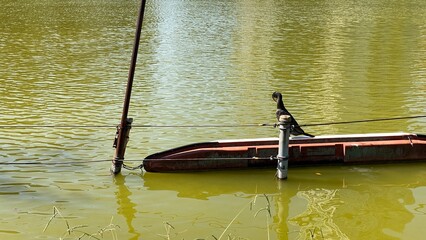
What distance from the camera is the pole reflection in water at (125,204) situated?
25.4ft

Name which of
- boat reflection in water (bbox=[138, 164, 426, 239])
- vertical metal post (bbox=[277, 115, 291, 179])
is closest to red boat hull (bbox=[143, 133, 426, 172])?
boat reflection in water (bbox=[138, 164, 426, 239])

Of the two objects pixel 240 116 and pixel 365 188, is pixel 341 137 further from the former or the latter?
pixel 240 116

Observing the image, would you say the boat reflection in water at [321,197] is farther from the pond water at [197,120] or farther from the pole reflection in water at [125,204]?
the pole reflection in water at [125,204]

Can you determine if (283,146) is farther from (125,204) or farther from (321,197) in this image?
(125,204)

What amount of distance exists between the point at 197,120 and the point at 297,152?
4.17m

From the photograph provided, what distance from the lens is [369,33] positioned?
3020cm

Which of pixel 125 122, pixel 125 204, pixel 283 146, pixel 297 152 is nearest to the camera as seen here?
pixel 125 204

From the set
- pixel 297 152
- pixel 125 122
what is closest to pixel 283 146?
pixel 297 152

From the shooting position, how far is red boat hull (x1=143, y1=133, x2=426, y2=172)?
949 centimetres

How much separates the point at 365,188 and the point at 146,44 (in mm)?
18443

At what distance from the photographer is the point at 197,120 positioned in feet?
44.1

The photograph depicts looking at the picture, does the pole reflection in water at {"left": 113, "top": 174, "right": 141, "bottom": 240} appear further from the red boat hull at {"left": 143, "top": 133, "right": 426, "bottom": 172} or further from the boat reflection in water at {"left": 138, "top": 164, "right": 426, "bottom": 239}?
the red boat hull at {"left": 143, "top": 133, "right": 426, "bottom": 172}

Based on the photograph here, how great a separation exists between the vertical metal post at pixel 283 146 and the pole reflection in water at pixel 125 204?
2.28m

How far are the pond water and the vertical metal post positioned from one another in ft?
0.61
